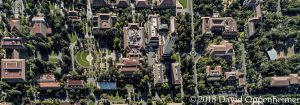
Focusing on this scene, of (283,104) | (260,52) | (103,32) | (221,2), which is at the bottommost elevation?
(283,104)

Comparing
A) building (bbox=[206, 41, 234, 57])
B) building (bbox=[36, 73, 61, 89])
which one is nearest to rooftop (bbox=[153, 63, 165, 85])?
building (bbox=[206, 41, 234, 57])

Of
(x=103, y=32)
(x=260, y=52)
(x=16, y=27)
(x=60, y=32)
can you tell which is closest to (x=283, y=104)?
(x=260, y=52)

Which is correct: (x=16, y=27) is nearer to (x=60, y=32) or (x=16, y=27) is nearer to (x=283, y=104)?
(x=60, y=32)

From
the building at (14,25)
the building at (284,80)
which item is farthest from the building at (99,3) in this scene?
the building at (284,80)

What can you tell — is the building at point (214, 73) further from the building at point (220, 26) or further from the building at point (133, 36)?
the building at point (133, 36)

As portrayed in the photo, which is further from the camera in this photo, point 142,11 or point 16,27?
point 142,11

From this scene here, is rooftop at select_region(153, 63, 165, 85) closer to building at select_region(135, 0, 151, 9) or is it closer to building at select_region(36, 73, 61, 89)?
building at select_region(135, 0, 151, 9)
